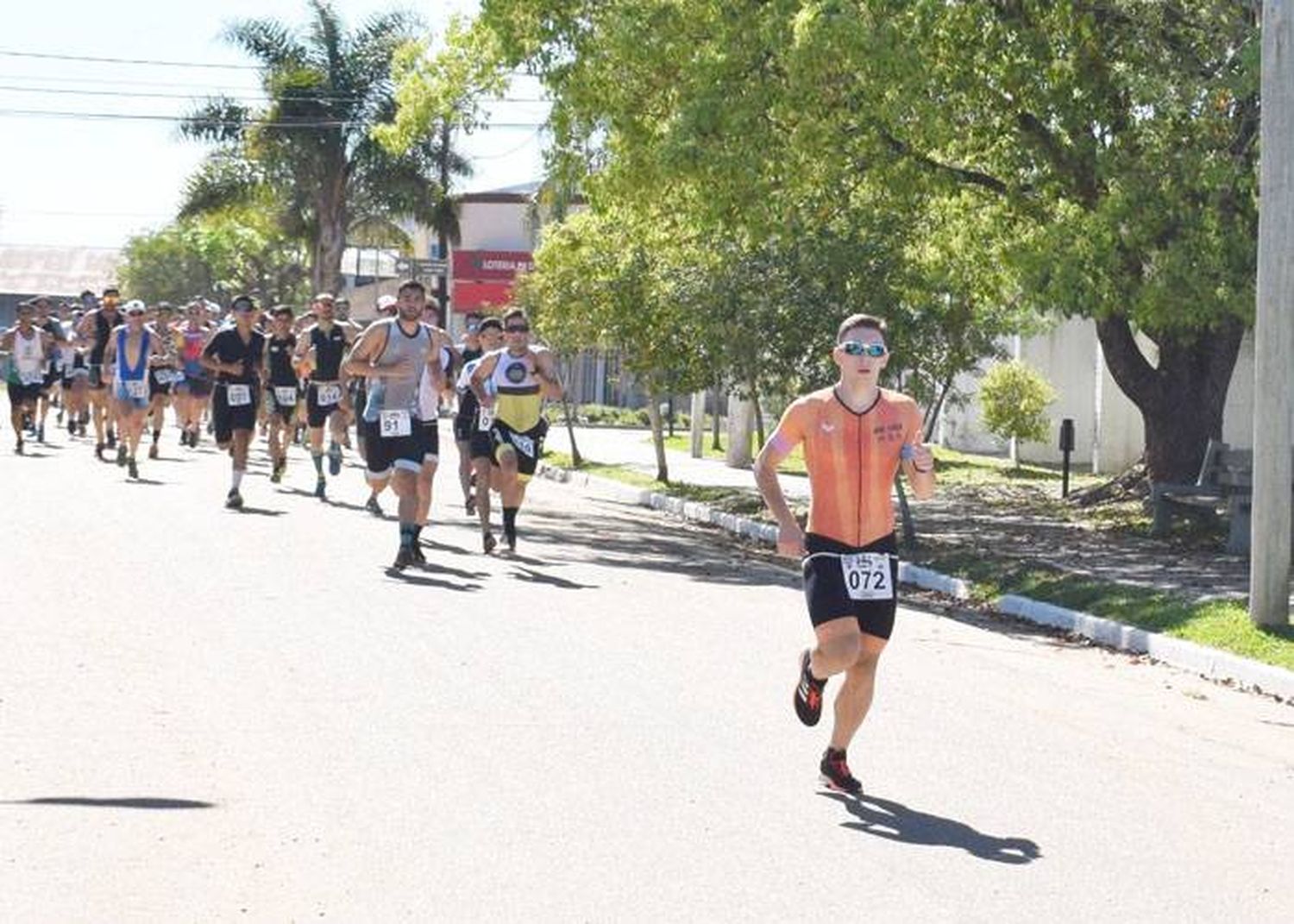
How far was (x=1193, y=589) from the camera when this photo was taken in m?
17.4

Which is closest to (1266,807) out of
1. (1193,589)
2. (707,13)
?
(1193,589)

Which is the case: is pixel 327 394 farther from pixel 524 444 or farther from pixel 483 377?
pixel 524 444

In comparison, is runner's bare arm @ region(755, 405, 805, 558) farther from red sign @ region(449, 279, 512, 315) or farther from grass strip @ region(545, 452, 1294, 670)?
red sign @ region(449, 279, 512, 315)

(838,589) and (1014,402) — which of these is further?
(1014,402)

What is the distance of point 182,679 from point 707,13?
12.0 meters

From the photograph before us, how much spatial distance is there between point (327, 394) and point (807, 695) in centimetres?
1505

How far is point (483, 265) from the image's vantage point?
269ft

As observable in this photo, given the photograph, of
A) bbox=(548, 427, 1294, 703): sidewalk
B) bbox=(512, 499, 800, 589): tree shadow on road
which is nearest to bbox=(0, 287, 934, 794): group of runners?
bbox=(512, 499, 800, 589): tree shadow on road

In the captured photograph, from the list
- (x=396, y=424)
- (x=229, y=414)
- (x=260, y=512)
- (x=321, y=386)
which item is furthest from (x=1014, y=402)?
(x=396, y=424)

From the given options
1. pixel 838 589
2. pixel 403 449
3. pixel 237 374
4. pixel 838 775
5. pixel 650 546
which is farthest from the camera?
pixel 237 374

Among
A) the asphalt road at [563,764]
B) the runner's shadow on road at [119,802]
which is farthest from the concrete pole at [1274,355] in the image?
the runner's shadow on road at [119,802]

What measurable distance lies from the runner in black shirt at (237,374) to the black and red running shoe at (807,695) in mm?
13413

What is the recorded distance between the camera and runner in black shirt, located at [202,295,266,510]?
2261 cm

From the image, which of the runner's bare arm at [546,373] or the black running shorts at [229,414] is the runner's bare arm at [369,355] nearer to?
the runner's bare arm at [546,373]
